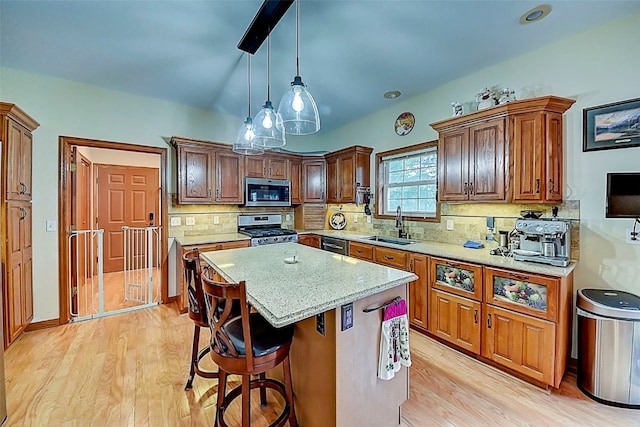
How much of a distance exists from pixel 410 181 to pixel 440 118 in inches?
34.9

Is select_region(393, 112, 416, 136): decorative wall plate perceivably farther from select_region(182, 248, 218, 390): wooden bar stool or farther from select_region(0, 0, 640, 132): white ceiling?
select_region(182, 248, 218, 390): wooden bar stool

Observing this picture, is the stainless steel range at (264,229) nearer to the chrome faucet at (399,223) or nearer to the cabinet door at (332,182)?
the cabinet door at (332,182)

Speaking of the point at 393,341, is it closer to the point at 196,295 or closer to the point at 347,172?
the point at 196,295

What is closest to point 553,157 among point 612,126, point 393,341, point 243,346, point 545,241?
point 612,126

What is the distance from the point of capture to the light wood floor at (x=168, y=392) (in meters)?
1.83

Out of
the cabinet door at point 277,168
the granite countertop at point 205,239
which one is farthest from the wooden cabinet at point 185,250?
the cabinet door at point 277,168

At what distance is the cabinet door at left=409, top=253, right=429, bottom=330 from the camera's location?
2.86 meters

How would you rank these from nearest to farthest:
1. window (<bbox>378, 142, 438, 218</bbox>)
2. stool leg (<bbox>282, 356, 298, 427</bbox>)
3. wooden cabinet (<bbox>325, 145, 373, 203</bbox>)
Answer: stool leg (<bbox>282, 356, 298, 427</bbox>) < window (<bbox>378, 142, 438, 218</bbox>) < wooden cabinet (<bbox>325, 145, 373, 203</bbox>)

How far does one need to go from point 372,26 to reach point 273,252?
2.04m

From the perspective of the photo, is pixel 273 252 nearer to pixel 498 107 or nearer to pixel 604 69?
pixel 498 107

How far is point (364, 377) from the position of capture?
1.55 m

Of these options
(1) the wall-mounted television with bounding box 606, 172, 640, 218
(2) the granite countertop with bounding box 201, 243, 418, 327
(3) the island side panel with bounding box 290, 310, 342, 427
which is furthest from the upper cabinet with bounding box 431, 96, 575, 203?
(3) the island side panel with bounding box 290, 310, 342, 427

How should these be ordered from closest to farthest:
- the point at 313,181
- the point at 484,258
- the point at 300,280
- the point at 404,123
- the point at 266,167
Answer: the point at 300,280
the point at 484,258
the point at 404,123
the point at 266,167
the point at 313,181

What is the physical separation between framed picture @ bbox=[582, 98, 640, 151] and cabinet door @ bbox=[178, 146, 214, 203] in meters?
4.04
